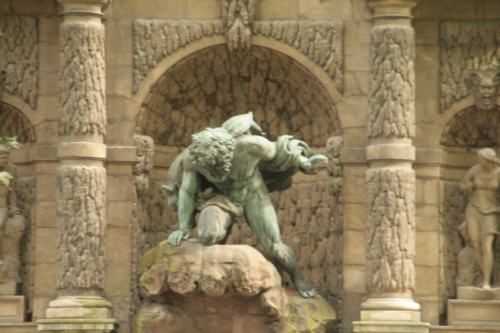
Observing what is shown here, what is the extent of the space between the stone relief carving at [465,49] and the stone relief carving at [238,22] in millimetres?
2502

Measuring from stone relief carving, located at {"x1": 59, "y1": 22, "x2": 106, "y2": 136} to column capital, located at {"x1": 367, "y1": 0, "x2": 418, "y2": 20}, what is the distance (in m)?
3.58

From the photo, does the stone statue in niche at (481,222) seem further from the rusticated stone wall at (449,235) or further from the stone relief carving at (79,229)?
the stone relief carving at (79,229)

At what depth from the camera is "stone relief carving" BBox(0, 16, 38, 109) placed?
46.0 ft

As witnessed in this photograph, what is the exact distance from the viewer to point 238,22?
1399 cm

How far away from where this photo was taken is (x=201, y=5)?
14.2 metres

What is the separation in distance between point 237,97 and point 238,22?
4.20ft

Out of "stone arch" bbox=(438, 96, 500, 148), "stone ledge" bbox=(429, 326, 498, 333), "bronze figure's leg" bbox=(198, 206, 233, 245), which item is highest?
"stone arch" bbox=(438, 96, 500, 148)

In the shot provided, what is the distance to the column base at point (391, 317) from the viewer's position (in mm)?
13188

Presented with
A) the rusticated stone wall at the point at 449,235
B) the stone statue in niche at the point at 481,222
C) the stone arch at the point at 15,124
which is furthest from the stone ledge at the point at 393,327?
the stone arch at the point at 15,124

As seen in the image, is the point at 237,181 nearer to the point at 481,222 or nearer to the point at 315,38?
the point at 315,38

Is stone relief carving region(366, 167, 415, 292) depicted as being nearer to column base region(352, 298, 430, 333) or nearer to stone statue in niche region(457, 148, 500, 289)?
column base region(352, 298, 430, 333)

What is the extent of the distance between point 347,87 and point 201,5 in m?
2.19

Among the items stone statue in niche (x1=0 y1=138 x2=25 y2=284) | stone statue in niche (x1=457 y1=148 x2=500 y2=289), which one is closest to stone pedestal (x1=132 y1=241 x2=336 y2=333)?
stone statue in niche (x1=0 y1=138 x2=25 y2=284)

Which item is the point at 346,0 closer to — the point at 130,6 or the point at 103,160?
the point at 130,6
